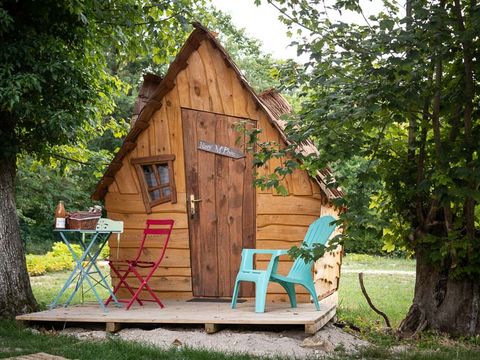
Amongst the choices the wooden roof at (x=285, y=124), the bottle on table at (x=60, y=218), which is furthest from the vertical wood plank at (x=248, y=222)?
the bottle on table at (x=60, y=218)

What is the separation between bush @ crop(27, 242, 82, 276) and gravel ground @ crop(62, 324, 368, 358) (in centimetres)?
976

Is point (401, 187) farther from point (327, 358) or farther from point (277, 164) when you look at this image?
point (327, 358)

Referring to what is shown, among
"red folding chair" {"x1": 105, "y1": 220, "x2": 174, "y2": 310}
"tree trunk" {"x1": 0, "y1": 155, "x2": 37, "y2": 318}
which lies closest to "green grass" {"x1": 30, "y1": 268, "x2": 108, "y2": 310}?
"tree trunk" {"x1": 0, "y1": 155, "x2": 37, "y2": 318}

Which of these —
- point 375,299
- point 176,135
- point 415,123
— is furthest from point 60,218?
point 375,299

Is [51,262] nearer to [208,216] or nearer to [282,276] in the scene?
[208,216]

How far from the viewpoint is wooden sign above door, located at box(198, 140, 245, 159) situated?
884 centimetres

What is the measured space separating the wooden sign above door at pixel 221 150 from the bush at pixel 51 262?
9057mm

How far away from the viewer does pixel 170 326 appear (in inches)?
285

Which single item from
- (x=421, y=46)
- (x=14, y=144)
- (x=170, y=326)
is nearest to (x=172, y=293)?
(x=170, y=326)

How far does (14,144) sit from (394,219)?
15.1ft

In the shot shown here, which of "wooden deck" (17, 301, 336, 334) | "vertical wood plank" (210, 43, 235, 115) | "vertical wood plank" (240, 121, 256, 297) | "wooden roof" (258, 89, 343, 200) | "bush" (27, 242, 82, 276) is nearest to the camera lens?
"wooden deck" (17, 301, 336, 334)

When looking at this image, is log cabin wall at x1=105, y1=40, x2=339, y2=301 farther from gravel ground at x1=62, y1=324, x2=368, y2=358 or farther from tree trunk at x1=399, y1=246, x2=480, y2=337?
gravel ground at x1=62, y1=324, x2=368, y2=358

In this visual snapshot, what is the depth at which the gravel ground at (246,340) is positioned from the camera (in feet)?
20.5

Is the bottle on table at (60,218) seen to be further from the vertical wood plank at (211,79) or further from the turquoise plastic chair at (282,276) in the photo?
the vertical wood plank at (211,79)
